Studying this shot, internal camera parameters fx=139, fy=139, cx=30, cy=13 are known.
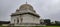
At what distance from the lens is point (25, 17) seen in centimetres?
1830

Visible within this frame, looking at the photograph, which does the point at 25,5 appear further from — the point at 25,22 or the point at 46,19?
the point at 46,19

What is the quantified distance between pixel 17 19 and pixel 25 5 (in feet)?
7.57

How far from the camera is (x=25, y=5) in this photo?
19.6 meters

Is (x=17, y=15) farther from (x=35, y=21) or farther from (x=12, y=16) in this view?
(x=35, y=21)

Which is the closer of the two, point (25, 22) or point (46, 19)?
point (25, 22)

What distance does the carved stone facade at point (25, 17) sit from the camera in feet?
60.0

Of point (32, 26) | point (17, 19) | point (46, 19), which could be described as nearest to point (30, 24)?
point (32, 26)

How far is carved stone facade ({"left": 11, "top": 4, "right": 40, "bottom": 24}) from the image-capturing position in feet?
60.0

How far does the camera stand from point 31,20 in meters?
18.5

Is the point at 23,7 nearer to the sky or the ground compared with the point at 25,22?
nearer to the sky

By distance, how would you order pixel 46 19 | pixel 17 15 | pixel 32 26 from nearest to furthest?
1. pixel 32 26
2. pixel 17 15
3. pixel 46 19

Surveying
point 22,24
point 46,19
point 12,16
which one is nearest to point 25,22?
point 22,24

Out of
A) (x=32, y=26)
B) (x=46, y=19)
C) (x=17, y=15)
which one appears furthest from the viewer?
(x=46, y=19)

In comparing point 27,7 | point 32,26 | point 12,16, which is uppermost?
point 27,7
